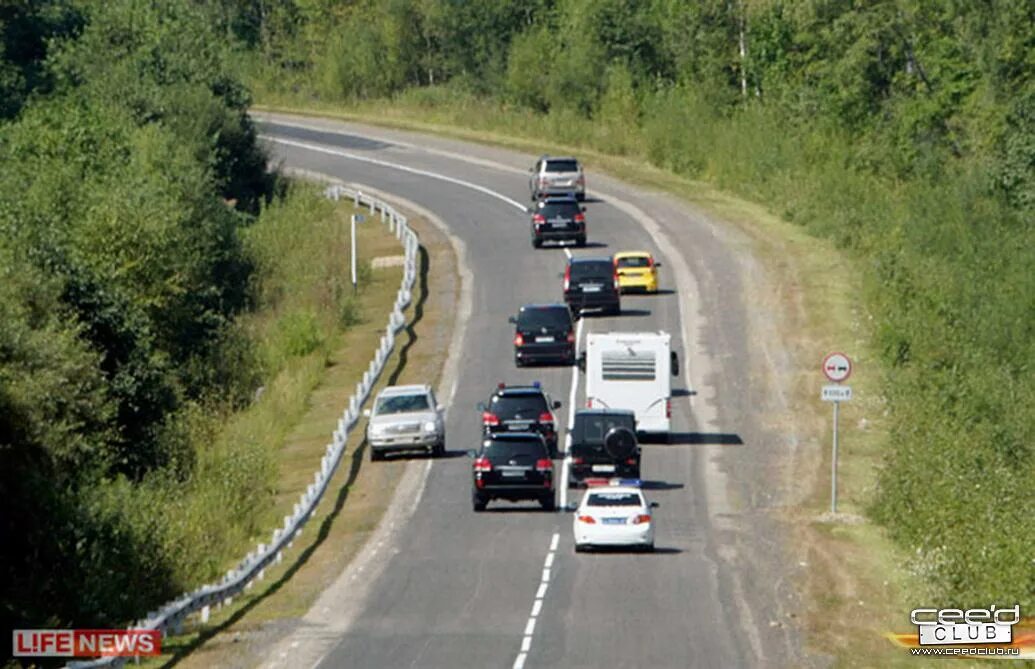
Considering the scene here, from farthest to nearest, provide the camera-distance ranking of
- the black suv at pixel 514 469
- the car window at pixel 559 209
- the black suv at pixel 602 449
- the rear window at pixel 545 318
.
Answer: the car window at pixel 559 209, the rear window at pixel 545 318, the black suv at pixel 602 449, the black suv at pixel 514 469

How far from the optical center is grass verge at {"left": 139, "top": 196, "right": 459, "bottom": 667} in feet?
94.3

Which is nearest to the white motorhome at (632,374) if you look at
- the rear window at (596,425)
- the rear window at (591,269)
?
the rear window at (596,425)

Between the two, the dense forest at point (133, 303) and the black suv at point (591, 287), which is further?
the black suv at point (591, 287)

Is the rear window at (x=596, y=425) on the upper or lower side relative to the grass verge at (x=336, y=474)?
upper

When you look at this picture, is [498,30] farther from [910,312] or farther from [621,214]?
[910,312]

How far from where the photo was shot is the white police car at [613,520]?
35344 mm

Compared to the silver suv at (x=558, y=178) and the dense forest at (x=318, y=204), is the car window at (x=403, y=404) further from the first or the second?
the silver suv at (x=558, y=178)

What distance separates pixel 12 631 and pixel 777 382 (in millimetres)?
31289

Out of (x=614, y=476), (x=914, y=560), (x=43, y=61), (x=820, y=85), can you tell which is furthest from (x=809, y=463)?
(x=43, y=61)

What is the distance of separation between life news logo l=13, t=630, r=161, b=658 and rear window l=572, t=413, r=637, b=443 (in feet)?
49.5

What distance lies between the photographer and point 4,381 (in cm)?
3369

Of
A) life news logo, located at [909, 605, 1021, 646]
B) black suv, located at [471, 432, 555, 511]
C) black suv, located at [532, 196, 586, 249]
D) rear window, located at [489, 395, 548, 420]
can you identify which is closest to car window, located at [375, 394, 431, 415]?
rear window, located at [489, 395, 548, 420]

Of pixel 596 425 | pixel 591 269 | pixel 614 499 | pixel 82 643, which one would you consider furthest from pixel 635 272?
pixel 82 643

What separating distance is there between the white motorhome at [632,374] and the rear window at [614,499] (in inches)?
488
